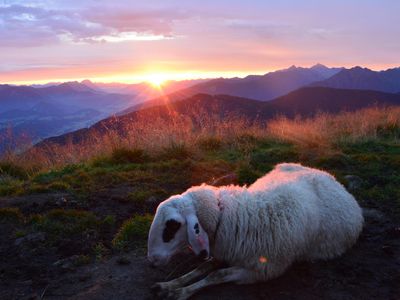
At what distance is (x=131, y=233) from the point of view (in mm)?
5219

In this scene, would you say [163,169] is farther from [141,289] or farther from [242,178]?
[141,289]

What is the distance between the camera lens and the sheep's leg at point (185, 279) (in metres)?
3.76

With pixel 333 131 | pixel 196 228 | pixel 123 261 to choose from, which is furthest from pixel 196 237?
pixel 333 131

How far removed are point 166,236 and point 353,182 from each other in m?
4.73

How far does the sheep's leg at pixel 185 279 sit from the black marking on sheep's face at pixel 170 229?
460 millimetres

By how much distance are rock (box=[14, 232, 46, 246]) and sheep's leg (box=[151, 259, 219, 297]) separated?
2183mm

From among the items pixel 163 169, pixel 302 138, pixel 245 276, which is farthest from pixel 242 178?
pixel 302 138

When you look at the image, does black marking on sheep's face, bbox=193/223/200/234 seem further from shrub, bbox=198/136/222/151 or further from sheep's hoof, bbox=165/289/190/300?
shrub, bbox=198/136/222/151

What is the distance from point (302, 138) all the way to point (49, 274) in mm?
9109

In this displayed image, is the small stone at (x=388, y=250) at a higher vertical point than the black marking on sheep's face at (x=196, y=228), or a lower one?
lower

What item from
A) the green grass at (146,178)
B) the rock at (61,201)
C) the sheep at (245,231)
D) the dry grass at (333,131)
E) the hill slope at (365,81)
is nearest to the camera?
the sheep at (245,231)

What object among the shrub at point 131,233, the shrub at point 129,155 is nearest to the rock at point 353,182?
the shrub at point 131,233

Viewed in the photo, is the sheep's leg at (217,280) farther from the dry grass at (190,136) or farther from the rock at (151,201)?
the dry grass at (190,136)

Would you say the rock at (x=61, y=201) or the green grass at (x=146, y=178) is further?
the rock at (x=61, y=201)
